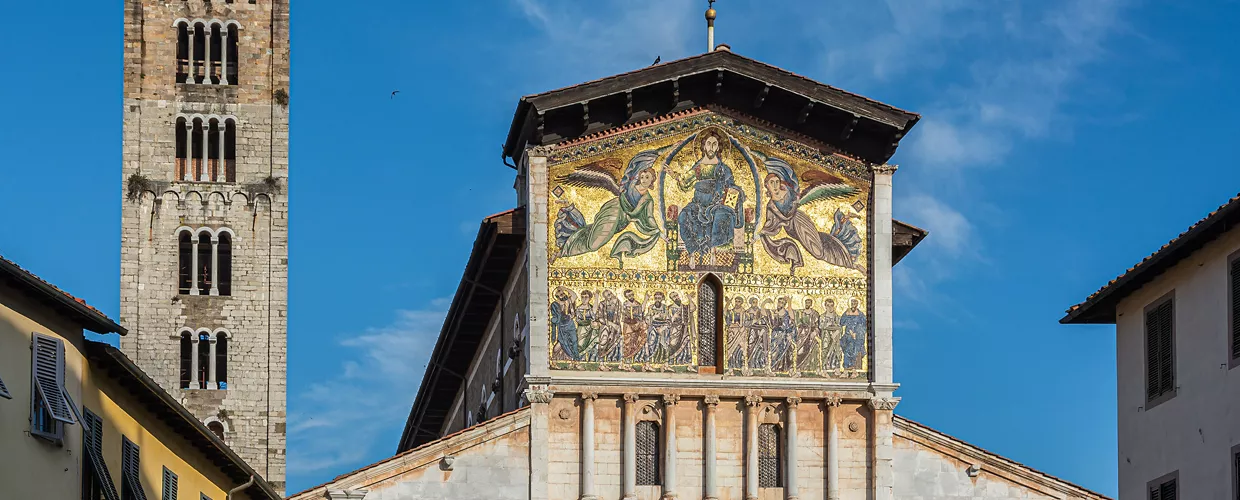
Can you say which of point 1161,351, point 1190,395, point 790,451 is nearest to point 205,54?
point 790,451

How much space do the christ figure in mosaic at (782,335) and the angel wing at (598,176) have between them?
3811 mm

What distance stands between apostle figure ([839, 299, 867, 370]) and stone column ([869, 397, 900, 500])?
883 mm

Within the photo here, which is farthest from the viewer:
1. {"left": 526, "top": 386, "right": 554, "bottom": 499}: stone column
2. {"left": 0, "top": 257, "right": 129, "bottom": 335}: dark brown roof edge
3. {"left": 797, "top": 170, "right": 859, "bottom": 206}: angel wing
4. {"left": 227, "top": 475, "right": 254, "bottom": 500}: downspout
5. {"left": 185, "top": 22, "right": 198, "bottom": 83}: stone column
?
{"left": 185, "top": 22, "right": 198, "bottom": 83}: stone column

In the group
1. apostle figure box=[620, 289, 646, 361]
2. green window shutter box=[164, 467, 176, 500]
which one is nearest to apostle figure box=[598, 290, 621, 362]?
apostle figure box=[620, 289, 646, 361]

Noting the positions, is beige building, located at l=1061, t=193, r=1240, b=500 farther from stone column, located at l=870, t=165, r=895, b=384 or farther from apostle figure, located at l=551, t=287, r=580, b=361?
apostle figure, located at l=551, t=287, r=580, b=361

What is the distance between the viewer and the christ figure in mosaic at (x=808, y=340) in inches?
1751

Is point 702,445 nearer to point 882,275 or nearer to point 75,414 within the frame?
point 882,275

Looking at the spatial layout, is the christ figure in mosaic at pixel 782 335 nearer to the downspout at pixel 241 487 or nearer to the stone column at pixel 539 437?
the stone column at pixel 539 437

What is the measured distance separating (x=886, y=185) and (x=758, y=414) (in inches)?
207

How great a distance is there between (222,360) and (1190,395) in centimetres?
3484

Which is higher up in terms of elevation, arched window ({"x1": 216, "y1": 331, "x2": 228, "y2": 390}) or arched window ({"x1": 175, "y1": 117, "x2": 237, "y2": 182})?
arched window ({"x1": 175, "y1": 117, "x2": 237, "y2": 182})

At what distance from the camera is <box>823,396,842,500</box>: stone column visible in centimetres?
4394

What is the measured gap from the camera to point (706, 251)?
1762 inches

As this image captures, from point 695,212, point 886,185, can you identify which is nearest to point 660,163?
point 695,212
